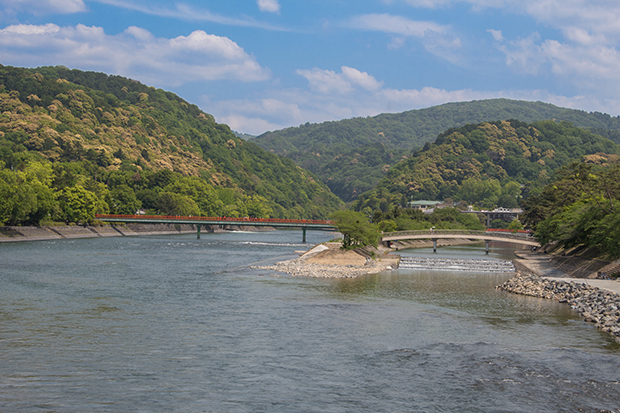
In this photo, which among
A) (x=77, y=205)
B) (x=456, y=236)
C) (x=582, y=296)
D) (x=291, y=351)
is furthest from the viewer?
(x=77, y=205)

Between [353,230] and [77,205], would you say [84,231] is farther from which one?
[353,230]

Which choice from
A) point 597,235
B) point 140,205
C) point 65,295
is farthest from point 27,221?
point 597,235

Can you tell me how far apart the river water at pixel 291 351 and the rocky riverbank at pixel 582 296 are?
1118mm

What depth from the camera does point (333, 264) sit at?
7438cm

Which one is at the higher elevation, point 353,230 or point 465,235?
point 353,230

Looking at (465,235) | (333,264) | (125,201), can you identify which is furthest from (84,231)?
(465,235)

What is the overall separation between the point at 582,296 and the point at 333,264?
35.6 meters

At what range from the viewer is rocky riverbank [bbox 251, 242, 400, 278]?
64812 mm

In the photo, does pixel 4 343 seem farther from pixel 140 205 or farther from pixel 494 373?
pixel 140 205

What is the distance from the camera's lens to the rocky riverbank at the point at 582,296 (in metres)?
35.5

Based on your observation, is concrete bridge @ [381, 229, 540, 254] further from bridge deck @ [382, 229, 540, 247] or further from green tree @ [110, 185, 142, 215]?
green tree @ [110, 185, 142, 215]

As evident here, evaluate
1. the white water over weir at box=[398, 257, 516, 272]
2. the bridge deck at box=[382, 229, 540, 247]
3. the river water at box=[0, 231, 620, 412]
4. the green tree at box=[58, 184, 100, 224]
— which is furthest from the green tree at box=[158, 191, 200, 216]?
the river water at box=[0, 231, 620, 412]

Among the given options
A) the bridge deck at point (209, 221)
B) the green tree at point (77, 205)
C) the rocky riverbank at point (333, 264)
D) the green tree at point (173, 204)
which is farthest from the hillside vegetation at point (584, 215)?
the green tree at point (173, 204)

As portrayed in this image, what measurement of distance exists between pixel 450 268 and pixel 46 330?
55.0m
